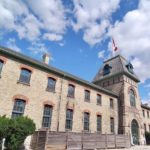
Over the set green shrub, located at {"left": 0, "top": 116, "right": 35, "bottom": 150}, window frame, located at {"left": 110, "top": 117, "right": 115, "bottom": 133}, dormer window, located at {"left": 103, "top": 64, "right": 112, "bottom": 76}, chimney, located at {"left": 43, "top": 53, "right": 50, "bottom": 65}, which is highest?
dormer window, located at {"left": 103, "top": 64, "right": 112, "bottom": 76}

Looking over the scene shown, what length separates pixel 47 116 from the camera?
16891 mm

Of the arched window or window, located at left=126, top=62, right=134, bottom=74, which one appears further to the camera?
window, located at left=126, top=62, right=134, bottom=74

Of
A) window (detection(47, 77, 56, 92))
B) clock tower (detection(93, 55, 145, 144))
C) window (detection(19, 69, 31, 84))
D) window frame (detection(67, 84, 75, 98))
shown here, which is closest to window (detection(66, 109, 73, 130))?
window frame (detection(67, 84, 75, 98))

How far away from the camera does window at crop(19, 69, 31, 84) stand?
1589cm

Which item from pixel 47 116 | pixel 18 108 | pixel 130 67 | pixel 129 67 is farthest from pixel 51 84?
pixel 130 67

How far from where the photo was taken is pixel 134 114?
27.3 meters

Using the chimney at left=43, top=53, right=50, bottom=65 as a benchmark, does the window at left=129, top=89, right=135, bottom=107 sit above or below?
below

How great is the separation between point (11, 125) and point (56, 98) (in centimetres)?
733

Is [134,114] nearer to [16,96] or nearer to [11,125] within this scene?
[16,96]

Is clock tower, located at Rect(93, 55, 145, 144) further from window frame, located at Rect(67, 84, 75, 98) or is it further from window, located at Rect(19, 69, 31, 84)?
window, located at Rect(19, 69, 31, 84)

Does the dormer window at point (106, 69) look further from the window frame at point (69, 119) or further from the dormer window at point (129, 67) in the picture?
the window frame at point (69, 119)

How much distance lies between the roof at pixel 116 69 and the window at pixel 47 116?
50.0 feet

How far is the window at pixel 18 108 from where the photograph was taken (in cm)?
1464

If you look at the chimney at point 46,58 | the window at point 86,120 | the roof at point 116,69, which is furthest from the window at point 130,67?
the chimney at point 46,58
